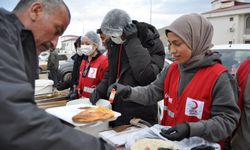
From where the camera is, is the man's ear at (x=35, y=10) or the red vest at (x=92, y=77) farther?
the red vest at (x=92, y=77)

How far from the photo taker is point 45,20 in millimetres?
1175

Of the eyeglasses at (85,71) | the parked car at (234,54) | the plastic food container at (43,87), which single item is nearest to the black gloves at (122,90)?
the eyeglasses at (85,71)

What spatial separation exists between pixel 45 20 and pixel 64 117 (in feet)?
2.52

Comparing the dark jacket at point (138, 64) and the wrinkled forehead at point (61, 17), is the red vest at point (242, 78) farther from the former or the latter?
the wrinkled forehead at point (61, 17)

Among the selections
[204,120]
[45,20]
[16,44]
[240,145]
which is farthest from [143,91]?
[16,44]

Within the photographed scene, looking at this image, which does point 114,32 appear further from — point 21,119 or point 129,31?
point 21,119

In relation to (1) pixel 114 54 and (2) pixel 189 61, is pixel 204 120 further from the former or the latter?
(1) pixel 114 54

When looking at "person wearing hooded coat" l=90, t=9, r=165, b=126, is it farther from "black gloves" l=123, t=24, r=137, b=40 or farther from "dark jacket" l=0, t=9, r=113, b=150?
"dark jacket" l=0, t=9, r=113, b=150

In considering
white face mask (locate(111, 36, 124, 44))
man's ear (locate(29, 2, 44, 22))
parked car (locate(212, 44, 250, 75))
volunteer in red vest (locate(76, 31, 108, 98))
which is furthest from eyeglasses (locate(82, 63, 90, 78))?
parked car (locate(212, 44, 250, 75))

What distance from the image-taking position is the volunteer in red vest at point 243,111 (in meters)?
1.73

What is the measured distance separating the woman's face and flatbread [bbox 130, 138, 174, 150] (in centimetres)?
60

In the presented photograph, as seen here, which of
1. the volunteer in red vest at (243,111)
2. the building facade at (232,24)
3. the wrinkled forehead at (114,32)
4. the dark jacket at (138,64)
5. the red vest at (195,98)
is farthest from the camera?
the building facade at (232,24)

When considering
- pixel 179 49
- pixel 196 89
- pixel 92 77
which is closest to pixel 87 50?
pixel 92 77

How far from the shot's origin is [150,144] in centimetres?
145
